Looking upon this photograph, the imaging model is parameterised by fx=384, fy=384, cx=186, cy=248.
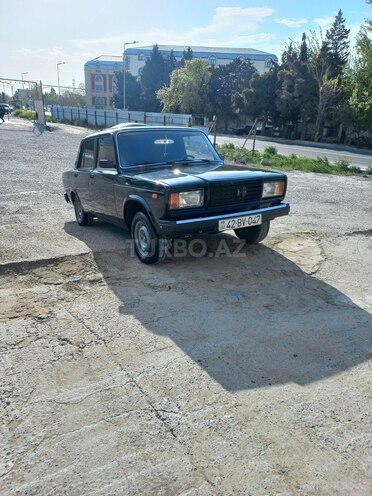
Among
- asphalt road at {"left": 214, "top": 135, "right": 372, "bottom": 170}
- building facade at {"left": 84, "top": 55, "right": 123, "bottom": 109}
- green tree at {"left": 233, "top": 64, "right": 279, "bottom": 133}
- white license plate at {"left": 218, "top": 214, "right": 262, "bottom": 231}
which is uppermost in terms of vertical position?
building facade at {"left": 84, "top": 55, "right": 123, "bottom": 109}

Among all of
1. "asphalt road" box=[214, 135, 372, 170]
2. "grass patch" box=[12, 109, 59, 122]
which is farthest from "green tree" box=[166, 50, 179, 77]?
"asphalt road" box=[214, 135, 372, 170]

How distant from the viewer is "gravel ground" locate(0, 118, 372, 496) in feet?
6.82

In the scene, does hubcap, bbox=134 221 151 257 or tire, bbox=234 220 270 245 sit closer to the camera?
hubcap, bbox=134 221 151 257

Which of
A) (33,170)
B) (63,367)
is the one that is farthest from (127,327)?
(33,170)

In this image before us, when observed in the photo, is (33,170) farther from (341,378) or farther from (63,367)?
(341,378)

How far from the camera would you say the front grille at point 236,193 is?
14.8 feet

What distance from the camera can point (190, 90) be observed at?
172 ft

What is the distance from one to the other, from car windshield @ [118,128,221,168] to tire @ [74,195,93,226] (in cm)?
177

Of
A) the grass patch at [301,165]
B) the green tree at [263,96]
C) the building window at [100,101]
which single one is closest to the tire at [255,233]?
the grass patch at [301,165]

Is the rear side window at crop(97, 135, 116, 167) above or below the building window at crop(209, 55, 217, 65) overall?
below

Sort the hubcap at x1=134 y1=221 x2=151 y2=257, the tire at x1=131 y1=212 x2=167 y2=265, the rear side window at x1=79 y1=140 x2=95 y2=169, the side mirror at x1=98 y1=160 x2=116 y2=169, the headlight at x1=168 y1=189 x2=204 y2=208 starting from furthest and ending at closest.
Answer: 1. the rear side window at x1=79 y1=140 x2=95 y2=169
2. the side mirror at x1=98 y1=160 x2=116 y2=169
3. the hubcap at x1=134 y1=221 x2=151 y2=257
4. the tire at x1=131 y1=212 x2=167 y2=265
5. the headlight at x1=168 y1=189 x2=204 y2=208

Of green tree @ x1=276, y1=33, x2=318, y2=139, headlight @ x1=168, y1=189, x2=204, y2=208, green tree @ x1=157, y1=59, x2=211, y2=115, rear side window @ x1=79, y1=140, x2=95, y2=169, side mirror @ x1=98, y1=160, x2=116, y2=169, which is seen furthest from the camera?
green tree @ x1=157, y1=59, x2=211, y2=115

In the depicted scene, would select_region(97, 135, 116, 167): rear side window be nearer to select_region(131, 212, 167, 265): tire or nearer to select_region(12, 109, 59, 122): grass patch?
select_region(131, 212, 167, 265): tire

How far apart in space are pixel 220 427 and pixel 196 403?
26 centimetres
